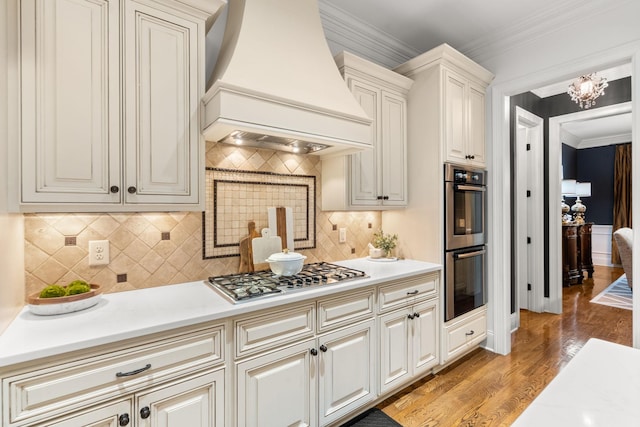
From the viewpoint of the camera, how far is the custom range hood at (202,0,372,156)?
64.7 inches

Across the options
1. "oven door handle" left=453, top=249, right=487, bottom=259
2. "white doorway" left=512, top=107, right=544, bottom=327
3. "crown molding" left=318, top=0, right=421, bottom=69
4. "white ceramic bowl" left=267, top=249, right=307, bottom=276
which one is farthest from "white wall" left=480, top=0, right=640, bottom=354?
"white ceramic bowl" left=267, top=249, right=307, bottom=276

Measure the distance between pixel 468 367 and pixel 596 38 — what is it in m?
2.69

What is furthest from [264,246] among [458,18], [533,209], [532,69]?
[533,209]

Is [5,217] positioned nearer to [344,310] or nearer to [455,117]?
[344,310]

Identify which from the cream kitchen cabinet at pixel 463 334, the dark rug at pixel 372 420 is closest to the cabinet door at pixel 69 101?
the dark rug at pixel 372 420

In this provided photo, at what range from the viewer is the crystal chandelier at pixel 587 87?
342 centimetres

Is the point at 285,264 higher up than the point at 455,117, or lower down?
lower down

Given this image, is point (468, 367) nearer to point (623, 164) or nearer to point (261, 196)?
point (261, 196)

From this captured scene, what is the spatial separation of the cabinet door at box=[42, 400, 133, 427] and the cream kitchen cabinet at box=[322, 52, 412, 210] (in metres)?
1.65

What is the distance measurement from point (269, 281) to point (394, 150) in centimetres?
149

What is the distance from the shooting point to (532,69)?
2.72 metres

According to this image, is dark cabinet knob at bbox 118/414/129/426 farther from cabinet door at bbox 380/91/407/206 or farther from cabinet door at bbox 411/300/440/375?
cabinet door at bbox 380/91/407/206

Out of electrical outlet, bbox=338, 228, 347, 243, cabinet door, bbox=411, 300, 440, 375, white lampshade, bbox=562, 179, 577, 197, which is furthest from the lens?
white lampshade, bbox=562, 179, 577, 197

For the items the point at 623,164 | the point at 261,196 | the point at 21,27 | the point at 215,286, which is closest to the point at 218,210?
the point at 261,196
